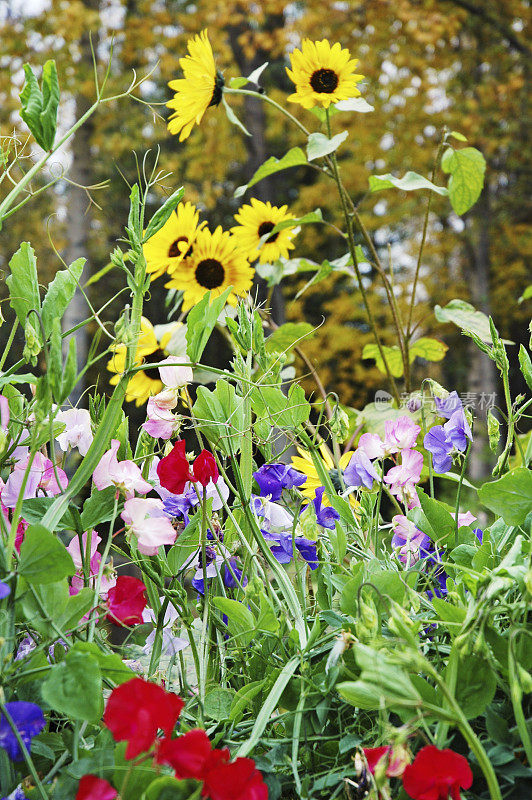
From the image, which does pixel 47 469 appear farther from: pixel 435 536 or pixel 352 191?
pixel 352 191

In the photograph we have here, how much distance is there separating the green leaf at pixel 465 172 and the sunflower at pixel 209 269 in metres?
0.37

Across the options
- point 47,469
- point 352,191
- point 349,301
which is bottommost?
point 349,301

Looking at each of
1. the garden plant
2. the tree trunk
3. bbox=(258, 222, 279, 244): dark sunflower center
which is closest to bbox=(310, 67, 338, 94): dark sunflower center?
bbox=(258, 222, 279, 244): dark sunflower center

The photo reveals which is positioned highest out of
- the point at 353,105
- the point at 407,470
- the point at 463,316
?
the point at 353,105

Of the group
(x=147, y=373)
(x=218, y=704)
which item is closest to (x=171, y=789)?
(x=218, y=704)

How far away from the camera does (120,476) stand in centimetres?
50

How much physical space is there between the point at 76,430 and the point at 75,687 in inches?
10.4

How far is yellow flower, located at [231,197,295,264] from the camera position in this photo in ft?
3.88

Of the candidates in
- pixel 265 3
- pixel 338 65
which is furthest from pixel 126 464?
pixel 265 3

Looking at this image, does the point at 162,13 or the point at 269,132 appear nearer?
the point at 162,13

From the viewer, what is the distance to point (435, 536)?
58 centimetres

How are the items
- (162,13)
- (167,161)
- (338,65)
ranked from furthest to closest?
(167,161) → (162,13) → (338,65)

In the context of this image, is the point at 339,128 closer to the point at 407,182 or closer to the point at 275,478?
the point at 407,182

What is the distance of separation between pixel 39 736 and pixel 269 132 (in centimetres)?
787
